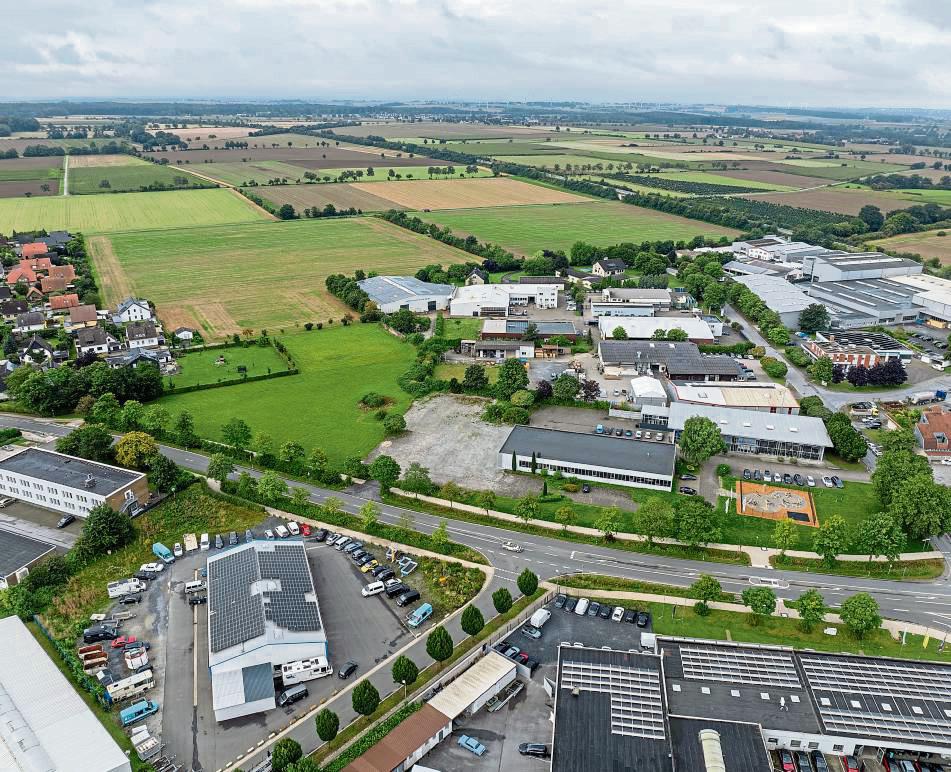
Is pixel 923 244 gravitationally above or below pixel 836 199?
below

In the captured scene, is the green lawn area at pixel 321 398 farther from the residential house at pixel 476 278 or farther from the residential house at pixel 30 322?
the residential house at pixel 30 322

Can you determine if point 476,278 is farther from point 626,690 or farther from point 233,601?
point 626,690

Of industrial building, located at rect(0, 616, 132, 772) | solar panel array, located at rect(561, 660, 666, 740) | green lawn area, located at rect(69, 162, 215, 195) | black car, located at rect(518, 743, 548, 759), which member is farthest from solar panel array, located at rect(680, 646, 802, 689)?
green lawn area, located at rect(69, 162, 215, 195)

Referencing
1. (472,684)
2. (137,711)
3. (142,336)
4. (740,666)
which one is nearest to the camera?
(137,711)

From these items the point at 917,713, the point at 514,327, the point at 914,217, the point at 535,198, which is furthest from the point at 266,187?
the point at 917,713

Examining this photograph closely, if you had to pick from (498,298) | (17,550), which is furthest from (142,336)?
(498,298)

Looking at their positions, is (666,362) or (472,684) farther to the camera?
(666,362)

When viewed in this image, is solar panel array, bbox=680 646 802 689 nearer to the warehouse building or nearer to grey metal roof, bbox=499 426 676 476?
the warehouse building

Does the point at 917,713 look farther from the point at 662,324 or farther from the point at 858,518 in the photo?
the point at 662,324
